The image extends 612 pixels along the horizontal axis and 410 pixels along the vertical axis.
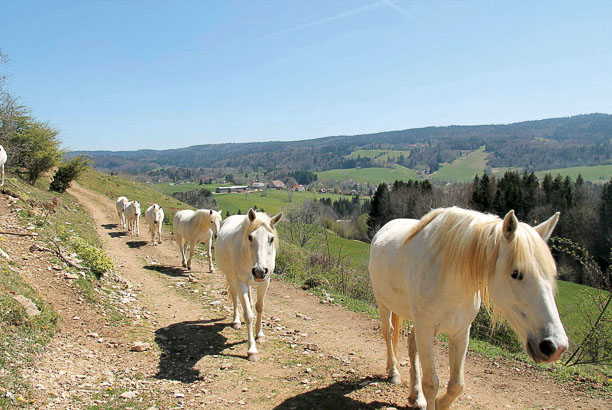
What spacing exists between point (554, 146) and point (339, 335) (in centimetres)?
18761

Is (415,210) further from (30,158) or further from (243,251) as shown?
(243,251)

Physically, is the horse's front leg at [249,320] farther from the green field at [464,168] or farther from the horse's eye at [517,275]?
the green field at [464,168]

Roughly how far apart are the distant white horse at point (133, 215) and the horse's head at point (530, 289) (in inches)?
699

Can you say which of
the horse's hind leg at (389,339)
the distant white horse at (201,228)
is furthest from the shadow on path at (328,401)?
the distant white horse at (201,228)

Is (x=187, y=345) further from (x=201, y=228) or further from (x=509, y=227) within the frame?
(x=201, y=228)

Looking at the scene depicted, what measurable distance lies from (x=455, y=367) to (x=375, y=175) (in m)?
144

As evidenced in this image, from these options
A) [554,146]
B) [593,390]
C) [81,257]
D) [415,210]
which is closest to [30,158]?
[81,257]

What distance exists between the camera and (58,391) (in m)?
4.22

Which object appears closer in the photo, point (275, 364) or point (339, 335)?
point (275, 364)

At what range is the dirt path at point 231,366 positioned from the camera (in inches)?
188

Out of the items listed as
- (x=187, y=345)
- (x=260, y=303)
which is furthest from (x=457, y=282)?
(x=187, y=345)

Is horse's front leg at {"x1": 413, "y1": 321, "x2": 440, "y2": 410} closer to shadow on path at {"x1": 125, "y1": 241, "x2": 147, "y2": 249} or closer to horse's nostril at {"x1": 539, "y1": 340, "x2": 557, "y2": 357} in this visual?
horse's nostril at {"x1": 539, "y1": 340, "x2": 557, "y2": 357}

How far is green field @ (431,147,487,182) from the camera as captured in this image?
433 ft

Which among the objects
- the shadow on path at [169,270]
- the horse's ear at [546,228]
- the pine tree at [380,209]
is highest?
the horse's ear at [546,228]
